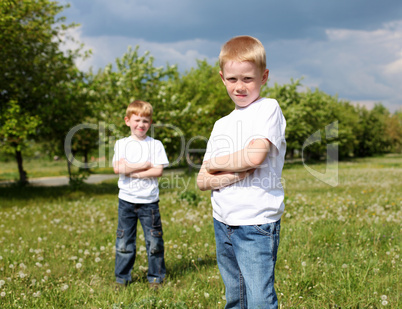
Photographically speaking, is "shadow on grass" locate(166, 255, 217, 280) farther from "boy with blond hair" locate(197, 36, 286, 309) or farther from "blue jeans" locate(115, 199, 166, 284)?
"boy with blond hair" locate(197, 36, 286, 309)

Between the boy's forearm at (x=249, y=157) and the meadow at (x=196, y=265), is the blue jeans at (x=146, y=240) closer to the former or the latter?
the meadow at (x=196, y=265)

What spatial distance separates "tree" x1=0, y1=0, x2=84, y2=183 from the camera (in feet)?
42.3

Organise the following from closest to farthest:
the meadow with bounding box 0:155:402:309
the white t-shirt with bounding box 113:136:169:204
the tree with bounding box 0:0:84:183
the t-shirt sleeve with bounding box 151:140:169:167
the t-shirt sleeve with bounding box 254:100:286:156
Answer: the t-shirt sleeve with bounding box 254:100:286:156
the meadow with bounding box 0:155:402:309
the white t-shirt with bounding box 113:136:169:204
the t-shirt sleeve with bounding box 151:140:169:167
the tree with bounding box 0:0:84:183

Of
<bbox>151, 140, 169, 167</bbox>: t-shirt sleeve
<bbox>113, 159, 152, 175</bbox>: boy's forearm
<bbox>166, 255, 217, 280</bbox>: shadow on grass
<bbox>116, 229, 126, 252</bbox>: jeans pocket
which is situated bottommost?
<bbox>166, 255, 217, 280</bbox>: shadow on grass

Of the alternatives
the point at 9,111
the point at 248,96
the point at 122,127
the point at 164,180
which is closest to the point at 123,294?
the point at 248,96

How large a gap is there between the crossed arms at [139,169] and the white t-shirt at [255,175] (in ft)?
6.65

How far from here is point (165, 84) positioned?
17.8 metres

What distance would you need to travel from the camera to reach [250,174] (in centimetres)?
239

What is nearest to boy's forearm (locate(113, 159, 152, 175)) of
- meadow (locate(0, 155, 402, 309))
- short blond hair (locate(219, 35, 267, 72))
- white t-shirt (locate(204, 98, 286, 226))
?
meadow (locate(0, 155, 402, 309))

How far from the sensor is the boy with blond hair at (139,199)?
435cm

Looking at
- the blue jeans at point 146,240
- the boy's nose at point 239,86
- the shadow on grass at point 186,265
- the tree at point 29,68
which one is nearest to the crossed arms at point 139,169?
the blue jeans at point 146,240

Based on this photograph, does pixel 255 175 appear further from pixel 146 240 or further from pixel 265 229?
pixel 146 240

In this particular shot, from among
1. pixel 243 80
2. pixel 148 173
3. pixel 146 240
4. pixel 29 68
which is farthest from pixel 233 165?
pixel 29 68

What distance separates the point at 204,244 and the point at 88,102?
12868 millimetres
